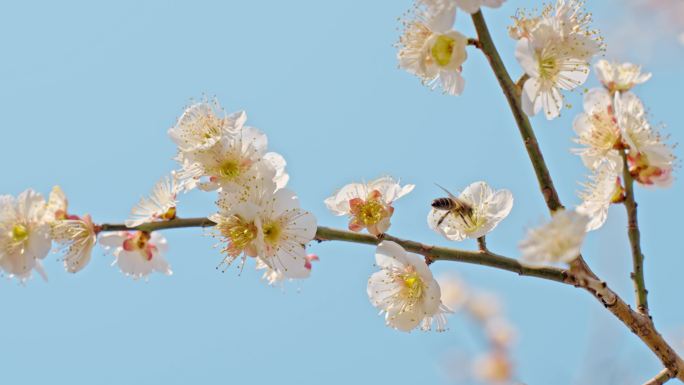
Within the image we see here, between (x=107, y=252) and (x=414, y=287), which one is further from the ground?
(x=107, y=252)

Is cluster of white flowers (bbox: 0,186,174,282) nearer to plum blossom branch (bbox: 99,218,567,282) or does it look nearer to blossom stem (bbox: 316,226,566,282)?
plum blossom branch (bbox: 99,218,567,282)

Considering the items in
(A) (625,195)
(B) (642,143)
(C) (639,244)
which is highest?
(B) (642,143)

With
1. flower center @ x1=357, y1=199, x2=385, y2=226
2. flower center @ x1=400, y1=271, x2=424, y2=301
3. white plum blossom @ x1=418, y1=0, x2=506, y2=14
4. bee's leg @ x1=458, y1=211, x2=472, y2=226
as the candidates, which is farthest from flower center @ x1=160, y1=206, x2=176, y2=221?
white plum blossom @ x1=418, y1=0, x2=506, y2=14

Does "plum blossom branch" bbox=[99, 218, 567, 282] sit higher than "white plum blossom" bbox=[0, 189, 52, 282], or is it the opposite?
"white plum blossom" bbox=[0, 189, 52, 282]

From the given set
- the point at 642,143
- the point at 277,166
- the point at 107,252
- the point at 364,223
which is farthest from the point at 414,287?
the point at 107,252

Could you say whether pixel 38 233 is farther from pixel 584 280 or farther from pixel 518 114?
pixel 584 280

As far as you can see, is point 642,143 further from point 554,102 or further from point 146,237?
point 146,237
